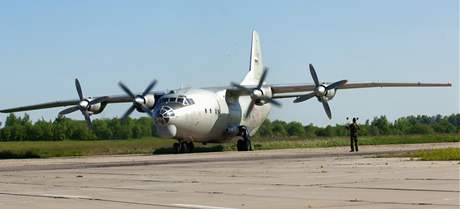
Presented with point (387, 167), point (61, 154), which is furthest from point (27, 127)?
point (387, 167)

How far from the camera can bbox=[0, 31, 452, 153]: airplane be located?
43500 mm

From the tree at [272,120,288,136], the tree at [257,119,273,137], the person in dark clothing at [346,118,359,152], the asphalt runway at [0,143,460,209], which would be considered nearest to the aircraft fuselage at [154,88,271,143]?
the person in dark clothing at [346,118,359,152]

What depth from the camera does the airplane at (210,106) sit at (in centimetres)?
4350

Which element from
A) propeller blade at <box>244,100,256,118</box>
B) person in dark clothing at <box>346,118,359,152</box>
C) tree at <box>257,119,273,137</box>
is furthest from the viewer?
tree at <box>257,119,273,137</box>

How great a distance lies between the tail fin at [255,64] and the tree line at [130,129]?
7493mm

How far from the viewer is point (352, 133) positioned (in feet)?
132

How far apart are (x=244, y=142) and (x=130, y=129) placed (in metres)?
18.8

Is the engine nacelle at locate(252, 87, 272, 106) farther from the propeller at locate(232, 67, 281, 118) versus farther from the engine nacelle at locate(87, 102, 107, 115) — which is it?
the engine nacelle at locate(87, 102, 107, 115)

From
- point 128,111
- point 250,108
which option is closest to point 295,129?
point 250,108

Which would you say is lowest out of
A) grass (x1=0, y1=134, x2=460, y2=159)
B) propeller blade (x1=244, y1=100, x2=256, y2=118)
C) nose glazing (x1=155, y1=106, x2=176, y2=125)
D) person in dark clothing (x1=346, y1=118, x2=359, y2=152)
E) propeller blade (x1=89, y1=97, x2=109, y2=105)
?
grass (x1=0, y1=134, x2=460, y2=159)

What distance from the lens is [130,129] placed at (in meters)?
64.4

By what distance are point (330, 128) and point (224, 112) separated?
33392 millimetres

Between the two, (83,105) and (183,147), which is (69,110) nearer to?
(83,105)

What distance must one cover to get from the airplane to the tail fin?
3439 mm
